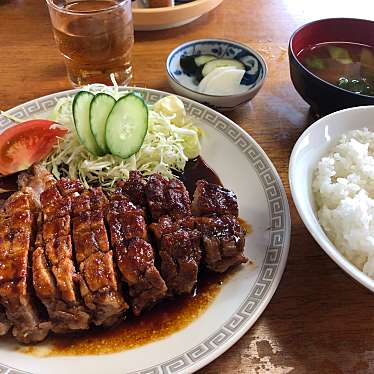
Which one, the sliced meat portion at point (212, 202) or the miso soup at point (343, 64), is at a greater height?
the miso soup at point (343, 64)

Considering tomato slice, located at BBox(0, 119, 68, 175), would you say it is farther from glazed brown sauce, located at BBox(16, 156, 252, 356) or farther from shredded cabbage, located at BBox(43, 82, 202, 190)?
glazed brown sauce, located at BBox(16, 156, 252, 356)

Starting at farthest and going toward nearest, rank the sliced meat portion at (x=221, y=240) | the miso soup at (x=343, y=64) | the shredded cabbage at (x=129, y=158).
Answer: the miso soup at (x=343, y=64), the shredded cabbage at (x=129, y=158), the sliced meat portion at (x=221, y=240)

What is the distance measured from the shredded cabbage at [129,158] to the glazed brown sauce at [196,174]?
4cm

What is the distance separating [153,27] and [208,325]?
291 cm

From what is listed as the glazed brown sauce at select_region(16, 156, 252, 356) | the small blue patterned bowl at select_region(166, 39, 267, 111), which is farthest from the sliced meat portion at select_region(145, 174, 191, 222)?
the small blue patterned bowl at select_region(166, 39, 267, 111)

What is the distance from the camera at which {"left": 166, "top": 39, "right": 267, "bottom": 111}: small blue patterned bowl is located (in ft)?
10.7

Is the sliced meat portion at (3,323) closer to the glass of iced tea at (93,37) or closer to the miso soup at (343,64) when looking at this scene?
the glass of iced tea at (93,37)

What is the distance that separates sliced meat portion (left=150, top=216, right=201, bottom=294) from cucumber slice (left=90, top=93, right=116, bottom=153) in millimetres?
959

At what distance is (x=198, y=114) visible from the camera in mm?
3207

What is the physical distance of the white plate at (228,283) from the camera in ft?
6.40

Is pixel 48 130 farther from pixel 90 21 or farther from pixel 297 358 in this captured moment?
pixel 297 358

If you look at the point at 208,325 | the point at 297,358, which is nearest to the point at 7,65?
the point at 208,325

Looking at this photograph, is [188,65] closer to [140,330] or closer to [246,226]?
[246,226]

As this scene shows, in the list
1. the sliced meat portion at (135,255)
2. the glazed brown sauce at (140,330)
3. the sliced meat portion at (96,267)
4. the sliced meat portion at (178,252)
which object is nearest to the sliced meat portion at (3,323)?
the glazed brown sauce at (140,330)
